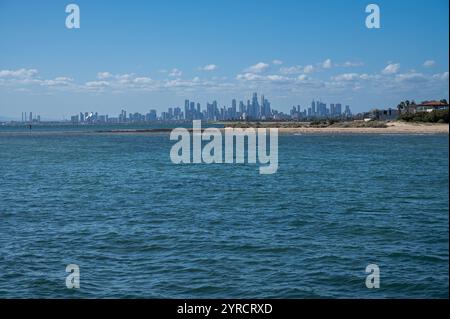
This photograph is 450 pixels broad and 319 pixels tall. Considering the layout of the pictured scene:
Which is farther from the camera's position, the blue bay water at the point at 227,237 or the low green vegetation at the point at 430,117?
the low green vegetation at the point at 430,117

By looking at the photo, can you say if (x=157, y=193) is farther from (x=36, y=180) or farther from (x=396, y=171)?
(x=396, y=171)

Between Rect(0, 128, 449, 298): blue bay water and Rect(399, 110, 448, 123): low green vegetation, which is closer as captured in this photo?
Rect(0, 128, 449, 298): blue bay water

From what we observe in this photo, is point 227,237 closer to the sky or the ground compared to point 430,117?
closer to the ground

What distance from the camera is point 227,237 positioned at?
20.9m

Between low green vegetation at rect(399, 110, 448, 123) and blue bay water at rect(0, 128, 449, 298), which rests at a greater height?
low green vegetation at rect(399, 110, 448, 123)

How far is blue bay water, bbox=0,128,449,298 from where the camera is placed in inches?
597

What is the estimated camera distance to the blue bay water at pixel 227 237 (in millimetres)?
15164

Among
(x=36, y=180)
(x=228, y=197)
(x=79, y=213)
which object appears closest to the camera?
(x=79, y=213)

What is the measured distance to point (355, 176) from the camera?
145ft

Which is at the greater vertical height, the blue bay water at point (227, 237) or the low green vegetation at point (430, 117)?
the low green vegetation at point (430, 117)

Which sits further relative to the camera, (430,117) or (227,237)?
(430,117)
